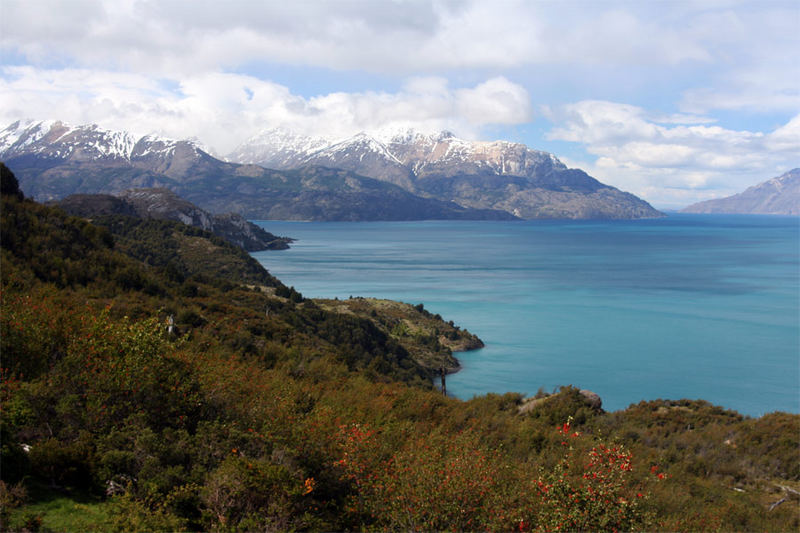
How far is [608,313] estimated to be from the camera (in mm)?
67750

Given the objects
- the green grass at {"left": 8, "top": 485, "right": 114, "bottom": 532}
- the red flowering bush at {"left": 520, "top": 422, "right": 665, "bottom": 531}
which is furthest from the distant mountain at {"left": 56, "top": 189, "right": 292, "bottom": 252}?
the red flowering bush at {"left": 520, "top": 422, "right": 665, "bottom": 531}

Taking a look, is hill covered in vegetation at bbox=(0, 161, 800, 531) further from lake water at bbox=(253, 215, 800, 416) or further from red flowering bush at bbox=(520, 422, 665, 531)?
lake water at bbox=(253, 215, 800, 416)

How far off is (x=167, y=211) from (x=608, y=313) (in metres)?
90.5

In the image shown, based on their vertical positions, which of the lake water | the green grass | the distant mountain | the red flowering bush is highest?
the distant mountain

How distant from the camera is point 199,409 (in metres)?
9.97

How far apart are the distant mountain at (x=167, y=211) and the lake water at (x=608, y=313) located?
18537 millimetres

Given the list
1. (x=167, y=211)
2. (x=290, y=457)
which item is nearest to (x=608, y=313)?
(x=290, y=457)

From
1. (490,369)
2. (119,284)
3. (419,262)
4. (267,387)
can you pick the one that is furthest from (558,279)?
(267,387)

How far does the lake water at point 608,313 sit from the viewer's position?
43.5 m

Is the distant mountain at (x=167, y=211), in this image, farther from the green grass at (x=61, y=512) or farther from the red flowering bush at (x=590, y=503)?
the red flowering bush at (x=590, y=503)

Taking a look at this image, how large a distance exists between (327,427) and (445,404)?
7144mm

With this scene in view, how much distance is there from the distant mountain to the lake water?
18.5 metres

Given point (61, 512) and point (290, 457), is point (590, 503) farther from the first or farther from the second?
point (61, 512)

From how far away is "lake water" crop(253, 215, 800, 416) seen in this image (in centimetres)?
4353
